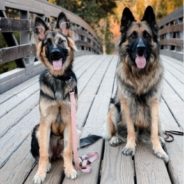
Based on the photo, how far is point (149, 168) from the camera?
3.10 meters

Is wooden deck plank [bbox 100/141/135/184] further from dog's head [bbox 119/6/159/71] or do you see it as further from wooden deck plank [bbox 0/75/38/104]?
wooden deck plank [bbox 0/75/38/104]

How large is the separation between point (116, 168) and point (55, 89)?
0.77 meters

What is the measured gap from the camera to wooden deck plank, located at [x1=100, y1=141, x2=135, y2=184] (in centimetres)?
291

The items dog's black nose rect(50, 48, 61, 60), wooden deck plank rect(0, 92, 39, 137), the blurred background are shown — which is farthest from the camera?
the blurred background

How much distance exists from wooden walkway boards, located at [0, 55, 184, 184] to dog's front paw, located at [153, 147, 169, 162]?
0.04 metres

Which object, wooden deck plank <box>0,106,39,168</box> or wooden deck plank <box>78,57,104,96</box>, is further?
Result: wooden deck plank <box>78,57,104,96</box>

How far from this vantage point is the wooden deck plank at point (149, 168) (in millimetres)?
2881

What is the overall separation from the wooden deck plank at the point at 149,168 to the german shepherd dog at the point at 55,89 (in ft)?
1.64

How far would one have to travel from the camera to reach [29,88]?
6246mm

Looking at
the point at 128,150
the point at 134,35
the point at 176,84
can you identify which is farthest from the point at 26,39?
the point at 128,150

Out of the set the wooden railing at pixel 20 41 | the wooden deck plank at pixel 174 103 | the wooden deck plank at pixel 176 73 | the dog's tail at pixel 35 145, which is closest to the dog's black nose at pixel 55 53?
the dog's tail at pixel 35 145

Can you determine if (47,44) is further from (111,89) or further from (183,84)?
(183,84)

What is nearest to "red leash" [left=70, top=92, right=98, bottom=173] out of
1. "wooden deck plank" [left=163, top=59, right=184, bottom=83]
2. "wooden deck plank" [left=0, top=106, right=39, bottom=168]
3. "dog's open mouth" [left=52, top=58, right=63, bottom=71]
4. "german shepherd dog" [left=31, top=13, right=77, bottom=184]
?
"german shepherd dog" [left=31, top=13, right=77, bottom=184]

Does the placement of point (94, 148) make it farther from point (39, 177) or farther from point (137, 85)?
point (39, 177)
